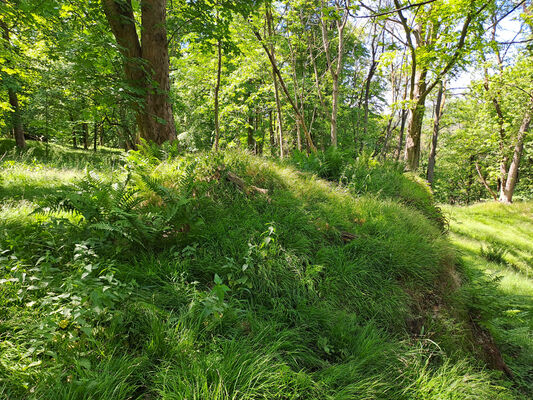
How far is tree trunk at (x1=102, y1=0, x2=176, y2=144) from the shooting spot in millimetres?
4516

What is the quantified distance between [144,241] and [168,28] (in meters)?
4.17

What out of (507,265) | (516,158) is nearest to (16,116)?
(507,265)

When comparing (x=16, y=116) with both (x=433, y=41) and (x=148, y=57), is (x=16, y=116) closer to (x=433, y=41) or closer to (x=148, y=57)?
(x=148, y=57)

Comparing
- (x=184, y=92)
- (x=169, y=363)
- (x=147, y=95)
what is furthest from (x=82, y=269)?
(x=184, y=92)

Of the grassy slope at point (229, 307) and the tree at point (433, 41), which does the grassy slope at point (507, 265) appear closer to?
the grassy slope at point (229, 307)

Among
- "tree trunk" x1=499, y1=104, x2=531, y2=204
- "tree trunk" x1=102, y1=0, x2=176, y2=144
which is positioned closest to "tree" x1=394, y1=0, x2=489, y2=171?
"tree trunk" x1=102, y1=0, x2=176, y2=144

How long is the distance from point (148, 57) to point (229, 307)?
5.03m

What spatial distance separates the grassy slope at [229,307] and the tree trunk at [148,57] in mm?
1710

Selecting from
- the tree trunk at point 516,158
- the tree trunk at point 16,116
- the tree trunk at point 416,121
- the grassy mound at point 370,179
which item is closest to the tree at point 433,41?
the tree trunk at point 416,121

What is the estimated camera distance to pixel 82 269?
2012mm

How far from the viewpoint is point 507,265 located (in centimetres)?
643

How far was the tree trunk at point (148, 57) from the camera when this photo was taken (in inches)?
178

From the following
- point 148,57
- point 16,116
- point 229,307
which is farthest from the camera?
point 16,116

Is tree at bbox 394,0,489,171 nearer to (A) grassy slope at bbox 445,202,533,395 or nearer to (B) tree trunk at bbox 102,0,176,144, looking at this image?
(A) grassy slope at bbox 445,202,533,395
